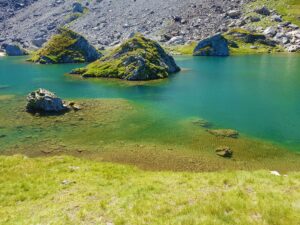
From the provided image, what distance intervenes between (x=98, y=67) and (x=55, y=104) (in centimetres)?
5995

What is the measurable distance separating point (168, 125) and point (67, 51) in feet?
435

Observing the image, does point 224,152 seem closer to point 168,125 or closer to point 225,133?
point 225,133

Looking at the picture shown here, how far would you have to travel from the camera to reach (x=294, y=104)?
65.8 meters

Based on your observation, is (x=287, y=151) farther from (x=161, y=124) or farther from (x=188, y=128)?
(x=161, y=124)

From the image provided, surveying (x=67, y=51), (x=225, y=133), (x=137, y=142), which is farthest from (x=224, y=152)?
(x=67, y=51)

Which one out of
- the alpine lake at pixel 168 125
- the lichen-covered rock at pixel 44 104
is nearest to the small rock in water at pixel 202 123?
the alpine lake at pixel 168 125

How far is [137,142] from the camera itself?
45750 millimetres

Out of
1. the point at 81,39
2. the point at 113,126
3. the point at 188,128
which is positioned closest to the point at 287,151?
the point at 188,128

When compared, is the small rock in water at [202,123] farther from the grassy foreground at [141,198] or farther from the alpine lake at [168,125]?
the grassy foreground at [141,198]

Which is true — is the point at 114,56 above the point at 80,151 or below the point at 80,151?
above

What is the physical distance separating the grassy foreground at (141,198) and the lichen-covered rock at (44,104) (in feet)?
102

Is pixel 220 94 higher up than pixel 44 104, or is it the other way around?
pixel 44 104

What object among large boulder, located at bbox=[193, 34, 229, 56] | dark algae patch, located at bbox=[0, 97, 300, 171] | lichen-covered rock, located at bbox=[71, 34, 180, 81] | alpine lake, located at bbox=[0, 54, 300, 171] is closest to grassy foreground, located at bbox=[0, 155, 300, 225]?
dark algae patch, located at bbox=[0, 97, 300, 171]

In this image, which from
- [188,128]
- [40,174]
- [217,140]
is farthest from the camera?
[188,128]
